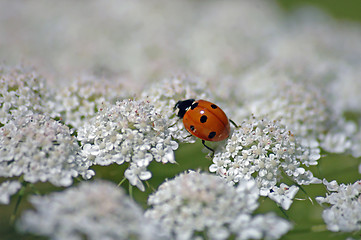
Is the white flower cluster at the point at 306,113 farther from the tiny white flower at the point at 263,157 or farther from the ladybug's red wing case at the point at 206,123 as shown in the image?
the ladybug's red wing case at the point at 206,123

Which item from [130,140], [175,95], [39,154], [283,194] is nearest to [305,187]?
[283,194]

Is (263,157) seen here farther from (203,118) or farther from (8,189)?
(8,189)

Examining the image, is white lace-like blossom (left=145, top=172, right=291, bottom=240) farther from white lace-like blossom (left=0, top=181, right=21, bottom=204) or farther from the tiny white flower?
white lace-like blossom (left=0, top=181, right=21, bottom=204)

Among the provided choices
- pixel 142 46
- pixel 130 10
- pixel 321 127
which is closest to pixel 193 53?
pixel 142 46

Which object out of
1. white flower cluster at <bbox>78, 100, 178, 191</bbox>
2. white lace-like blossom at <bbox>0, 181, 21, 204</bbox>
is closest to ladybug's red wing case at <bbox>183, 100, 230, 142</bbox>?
white flower cluster at <bbox>78, 100, 178, 191</bbox>

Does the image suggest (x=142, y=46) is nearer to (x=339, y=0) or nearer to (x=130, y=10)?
(x=130, y=10)
